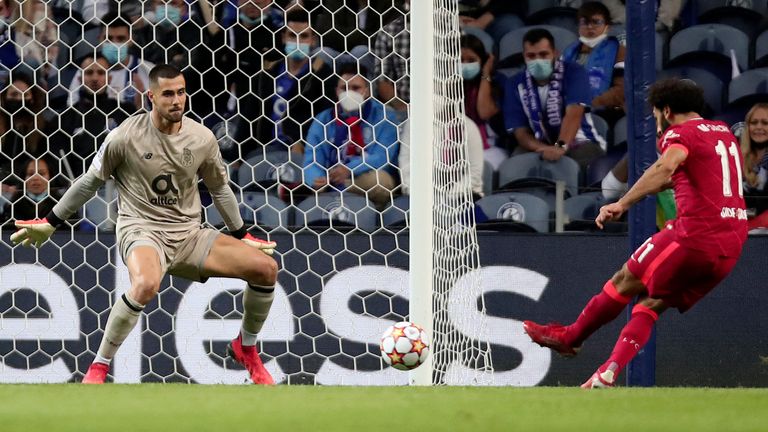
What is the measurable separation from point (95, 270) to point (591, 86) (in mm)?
3585

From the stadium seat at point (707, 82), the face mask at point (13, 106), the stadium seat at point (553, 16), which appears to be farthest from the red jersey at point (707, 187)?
the face mask at point (13, 106)

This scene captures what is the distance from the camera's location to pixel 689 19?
9.24 meters

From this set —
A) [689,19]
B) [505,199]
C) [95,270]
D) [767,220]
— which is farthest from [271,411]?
[689,19]

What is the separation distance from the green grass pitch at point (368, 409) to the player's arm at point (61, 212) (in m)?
1.24

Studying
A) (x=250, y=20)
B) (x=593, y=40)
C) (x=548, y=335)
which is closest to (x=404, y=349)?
(x=548, y=335)

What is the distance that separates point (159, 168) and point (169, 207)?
21cm

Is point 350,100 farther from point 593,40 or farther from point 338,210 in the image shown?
point 593,40

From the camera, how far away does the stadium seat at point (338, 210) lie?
303 inches

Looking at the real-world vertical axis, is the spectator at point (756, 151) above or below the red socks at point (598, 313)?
above

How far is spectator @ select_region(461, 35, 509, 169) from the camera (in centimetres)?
862

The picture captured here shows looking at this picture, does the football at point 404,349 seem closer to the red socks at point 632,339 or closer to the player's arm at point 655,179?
the red socks at point 632,339

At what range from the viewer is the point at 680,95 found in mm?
5820

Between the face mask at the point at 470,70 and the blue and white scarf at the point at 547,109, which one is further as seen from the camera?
the face mask at the point at 470,70

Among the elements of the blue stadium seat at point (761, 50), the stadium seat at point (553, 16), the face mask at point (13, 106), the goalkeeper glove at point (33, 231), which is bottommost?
the goalkeeper glove at point (33, 231)
